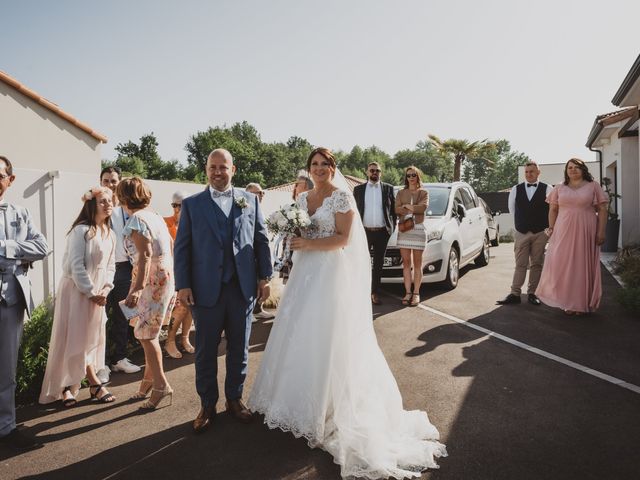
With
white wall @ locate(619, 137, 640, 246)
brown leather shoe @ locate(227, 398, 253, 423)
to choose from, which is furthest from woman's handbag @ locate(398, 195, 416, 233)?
white wall @ locate(619, 137, 640, 246)

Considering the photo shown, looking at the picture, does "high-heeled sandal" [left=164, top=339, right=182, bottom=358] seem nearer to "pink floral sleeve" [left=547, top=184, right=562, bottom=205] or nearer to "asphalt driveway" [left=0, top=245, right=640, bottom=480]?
"asphalt driveway" [left=0, top=245, right=640, bottom=480]

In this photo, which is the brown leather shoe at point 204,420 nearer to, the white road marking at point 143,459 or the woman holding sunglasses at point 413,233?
the white road marking at point 143,459

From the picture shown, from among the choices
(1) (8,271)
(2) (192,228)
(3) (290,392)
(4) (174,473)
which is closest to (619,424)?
(3) (290,392)

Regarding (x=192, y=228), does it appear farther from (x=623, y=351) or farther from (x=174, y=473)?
(x=623, y=351)

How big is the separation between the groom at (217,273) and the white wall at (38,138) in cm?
1834

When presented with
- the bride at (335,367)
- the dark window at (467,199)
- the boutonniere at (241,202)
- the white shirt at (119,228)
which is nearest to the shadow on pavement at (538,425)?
the bride at (335,367)

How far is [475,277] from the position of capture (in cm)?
1091

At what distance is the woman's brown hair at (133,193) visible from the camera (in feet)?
13.7

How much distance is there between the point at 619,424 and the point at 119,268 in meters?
5.11

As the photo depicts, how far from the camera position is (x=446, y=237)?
8.84 meters

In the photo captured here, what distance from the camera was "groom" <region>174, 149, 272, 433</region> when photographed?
11.9 feet

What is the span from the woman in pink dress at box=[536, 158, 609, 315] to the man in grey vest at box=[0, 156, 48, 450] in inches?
278

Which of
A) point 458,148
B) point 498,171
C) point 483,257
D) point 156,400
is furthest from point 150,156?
point 498,171

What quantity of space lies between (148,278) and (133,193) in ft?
2.67
